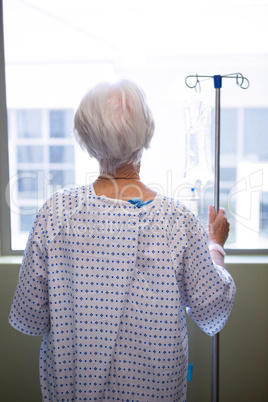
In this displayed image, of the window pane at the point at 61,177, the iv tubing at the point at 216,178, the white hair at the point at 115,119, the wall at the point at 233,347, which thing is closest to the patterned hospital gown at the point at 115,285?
the white hair at the point at 115,119

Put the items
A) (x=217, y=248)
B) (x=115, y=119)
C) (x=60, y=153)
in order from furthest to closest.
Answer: (x=60, y=153)
(x=217, y=248)
(x=115, y=119)

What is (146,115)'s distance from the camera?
3.21 ft

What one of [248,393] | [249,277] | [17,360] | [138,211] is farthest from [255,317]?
[17,360]

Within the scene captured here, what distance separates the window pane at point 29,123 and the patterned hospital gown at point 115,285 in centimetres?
73

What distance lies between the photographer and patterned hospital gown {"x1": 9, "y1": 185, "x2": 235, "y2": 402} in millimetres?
978

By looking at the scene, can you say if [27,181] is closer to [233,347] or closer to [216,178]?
[216,178]

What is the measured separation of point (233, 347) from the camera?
155 cm

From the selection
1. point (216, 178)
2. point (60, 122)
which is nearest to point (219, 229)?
point (216, 178)

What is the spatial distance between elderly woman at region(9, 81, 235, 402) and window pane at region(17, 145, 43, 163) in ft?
2.28

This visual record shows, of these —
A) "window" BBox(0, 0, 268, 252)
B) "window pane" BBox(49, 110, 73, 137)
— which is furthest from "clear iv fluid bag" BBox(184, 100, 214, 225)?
"window pane" BBox(49, 110, 73, 137)

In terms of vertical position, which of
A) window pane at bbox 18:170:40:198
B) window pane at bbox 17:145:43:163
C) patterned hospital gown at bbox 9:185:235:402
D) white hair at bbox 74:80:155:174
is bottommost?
patterned hospital gown at bbox 9:185:235:402

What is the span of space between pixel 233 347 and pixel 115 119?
42.2 inches

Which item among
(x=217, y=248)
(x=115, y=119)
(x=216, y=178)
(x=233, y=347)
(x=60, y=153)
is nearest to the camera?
(x=115, y=119)

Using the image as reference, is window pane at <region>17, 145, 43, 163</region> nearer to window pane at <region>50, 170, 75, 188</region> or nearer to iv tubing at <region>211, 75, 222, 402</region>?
window pane at <region>50, 170, 75, 188</region>
